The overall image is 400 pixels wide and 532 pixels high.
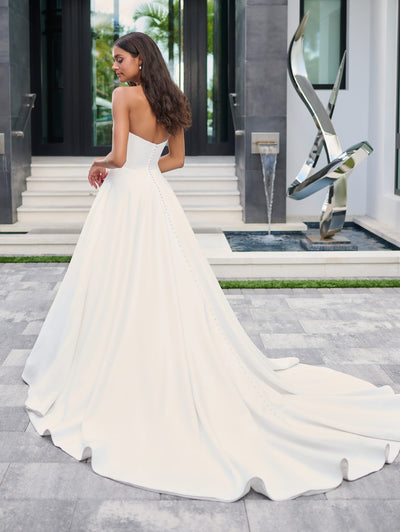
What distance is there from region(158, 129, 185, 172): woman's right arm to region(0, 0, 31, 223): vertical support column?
577cm

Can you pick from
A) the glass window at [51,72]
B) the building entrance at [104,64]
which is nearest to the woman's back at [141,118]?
the building entrance at [104,64]

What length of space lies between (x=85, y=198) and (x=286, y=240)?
2.72 meters

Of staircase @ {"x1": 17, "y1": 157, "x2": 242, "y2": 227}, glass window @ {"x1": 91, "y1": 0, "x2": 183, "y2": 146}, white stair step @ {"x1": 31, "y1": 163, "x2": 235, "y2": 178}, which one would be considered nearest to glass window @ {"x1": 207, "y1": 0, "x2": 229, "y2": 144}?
glass window @ {"x1": 91, "y1": 0, "x2": 183, "y2": 146}

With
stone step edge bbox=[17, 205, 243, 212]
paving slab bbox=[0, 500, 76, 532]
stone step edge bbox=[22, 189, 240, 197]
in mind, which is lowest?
paving slab bbox=[0, 500, 76, 532]

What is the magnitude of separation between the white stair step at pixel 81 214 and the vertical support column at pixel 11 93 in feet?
0.66

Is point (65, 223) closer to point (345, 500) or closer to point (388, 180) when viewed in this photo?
point (388, 180)

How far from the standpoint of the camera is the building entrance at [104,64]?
38.2ft

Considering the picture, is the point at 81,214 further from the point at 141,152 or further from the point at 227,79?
the point at 141,152

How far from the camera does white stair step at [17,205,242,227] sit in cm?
962

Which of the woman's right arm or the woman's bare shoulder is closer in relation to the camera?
the woman's bare shoulder

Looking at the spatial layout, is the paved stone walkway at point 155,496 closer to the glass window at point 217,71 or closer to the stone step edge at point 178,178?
the stone step edge at point 178,178

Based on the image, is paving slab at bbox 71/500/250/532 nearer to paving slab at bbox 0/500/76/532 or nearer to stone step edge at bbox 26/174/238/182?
paving slab at bbox 0/500/76/532

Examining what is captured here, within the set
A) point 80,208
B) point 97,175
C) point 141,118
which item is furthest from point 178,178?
point 141,118

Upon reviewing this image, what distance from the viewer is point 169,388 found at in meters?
3.32
